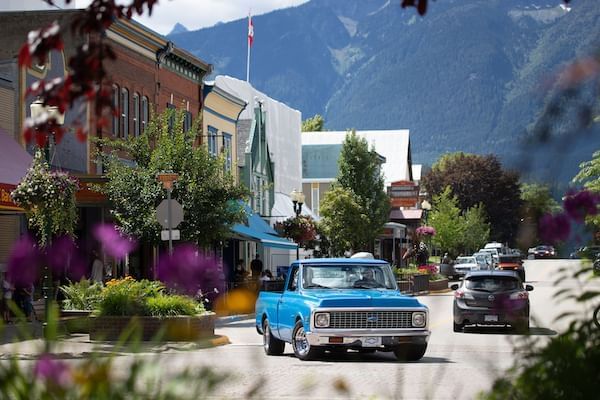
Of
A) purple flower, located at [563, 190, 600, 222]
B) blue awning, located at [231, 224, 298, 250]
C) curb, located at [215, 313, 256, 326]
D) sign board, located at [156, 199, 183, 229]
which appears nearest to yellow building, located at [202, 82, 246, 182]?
blue awning, located at [231, 224, 298, 250]

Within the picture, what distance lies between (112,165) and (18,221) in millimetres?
3076

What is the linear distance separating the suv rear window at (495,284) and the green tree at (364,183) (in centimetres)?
3770

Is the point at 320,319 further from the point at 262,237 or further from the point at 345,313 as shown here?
the point at 262,237

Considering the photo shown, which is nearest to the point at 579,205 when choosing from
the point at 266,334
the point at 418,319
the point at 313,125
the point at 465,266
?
the point at 418,319

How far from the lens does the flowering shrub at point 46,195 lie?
2422cm

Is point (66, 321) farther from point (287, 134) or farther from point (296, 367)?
point (287, 134)

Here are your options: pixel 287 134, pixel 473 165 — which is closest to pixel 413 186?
pixel 287 134

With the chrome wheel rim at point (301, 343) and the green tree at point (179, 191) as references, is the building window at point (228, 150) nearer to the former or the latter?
the green tree at point (179, 191)

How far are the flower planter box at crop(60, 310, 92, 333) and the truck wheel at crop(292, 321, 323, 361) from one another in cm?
645

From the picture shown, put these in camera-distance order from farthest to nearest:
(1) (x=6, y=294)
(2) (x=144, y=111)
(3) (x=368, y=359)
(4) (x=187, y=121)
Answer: (4) (x=187, y=121) → (2) (x=144, y=111) → (1) (x=6, y=294) → (3) (x=368, y=359)

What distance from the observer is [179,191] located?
3400 centimetres

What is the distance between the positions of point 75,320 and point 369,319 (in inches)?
324

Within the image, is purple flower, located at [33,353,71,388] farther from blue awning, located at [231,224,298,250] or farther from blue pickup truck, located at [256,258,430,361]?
blue awning, located at [231,224,298,250]

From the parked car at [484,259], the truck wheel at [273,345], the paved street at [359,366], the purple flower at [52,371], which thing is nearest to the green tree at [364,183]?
the parked car at [484,259]
